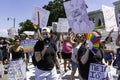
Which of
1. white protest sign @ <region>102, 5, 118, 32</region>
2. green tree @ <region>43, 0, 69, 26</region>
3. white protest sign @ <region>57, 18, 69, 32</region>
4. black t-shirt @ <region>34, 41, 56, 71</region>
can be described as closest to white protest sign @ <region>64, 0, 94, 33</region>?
white protest sign @ <region>102, 5, 118, 32</region>

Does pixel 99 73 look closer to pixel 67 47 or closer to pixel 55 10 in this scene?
pixel 67 47

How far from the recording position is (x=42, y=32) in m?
7.77

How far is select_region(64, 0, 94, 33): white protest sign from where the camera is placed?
25.0 feet

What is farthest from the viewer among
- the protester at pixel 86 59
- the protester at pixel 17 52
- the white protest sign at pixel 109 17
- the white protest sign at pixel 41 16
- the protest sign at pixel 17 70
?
the protester at pixel 17 52

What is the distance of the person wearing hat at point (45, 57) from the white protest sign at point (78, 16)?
0.62 m

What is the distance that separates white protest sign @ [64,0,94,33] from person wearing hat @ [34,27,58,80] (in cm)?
62

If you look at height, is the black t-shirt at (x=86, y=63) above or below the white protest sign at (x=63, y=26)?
below

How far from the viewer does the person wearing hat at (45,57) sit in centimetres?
771

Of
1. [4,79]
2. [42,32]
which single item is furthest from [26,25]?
[42,32]

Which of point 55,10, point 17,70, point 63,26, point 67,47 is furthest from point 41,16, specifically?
point 55,10

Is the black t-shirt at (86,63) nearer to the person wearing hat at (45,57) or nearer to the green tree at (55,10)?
the person wearing hat at (45,57)

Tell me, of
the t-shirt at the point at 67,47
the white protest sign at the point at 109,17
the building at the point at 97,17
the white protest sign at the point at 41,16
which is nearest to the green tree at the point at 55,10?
the building at the point at 97,17

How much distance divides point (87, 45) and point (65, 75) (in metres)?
6.99

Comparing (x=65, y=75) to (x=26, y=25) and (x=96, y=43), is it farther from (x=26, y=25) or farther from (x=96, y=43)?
(x=26, y=25)
